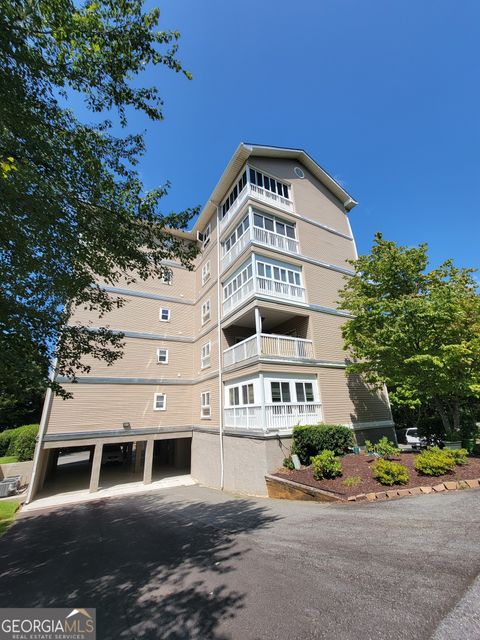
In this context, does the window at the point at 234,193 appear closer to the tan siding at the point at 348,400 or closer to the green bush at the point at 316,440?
the tan siding at the point at 348,400

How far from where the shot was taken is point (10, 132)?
5.04 m

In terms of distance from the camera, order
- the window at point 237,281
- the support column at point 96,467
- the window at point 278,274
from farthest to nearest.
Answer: the support column at point 96,467 → the window at point 237,281 → the window at point 278,274

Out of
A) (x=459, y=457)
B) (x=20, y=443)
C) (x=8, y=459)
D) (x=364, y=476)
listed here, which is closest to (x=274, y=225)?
(x=364, y=476)

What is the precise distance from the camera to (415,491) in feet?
26.8

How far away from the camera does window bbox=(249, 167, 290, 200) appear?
1698cm

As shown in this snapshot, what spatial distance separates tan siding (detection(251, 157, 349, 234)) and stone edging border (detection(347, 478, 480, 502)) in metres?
15.5

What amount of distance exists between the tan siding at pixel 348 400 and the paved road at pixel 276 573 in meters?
6.14

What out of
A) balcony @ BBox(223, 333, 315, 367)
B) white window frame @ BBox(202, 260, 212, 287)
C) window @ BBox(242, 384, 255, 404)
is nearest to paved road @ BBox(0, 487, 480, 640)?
window @ BBox(242, 384, 255, 404)

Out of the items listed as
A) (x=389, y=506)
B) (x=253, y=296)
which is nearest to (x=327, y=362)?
(x=253, y=296)

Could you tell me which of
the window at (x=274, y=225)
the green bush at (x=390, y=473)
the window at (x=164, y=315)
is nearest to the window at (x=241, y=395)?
the green bush at (x=390, y=473)

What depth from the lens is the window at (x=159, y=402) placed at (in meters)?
18.1

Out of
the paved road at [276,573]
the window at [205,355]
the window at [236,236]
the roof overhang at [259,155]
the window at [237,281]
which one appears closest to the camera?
the paved road at [276,573]

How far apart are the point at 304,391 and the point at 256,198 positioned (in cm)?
1102

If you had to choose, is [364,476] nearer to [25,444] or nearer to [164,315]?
[164,315]
